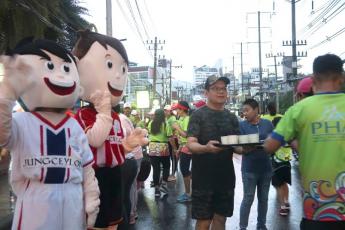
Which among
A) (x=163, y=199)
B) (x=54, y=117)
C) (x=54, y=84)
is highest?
(x=54, y=84)

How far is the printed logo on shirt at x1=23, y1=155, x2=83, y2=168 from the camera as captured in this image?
10.4 feet

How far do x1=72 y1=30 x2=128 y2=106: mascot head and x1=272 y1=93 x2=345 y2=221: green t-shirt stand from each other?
1.63 meters

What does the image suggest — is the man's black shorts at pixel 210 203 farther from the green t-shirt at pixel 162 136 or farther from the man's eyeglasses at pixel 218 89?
the green t-shirt at pixel 162 136

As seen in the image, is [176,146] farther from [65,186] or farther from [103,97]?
[65,186]

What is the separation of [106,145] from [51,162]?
36.8 inches

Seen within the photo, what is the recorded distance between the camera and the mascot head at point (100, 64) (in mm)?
4195

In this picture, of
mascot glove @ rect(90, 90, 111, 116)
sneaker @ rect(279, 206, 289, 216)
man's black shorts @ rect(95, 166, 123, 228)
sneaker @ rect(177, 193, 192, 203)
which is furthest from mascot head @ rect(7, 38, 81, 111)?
sneaker @ rect(177, 193, 192, 203)

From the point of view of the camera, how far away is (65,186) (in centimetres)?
328

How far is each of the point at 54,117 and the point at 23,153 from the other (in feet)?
1.21

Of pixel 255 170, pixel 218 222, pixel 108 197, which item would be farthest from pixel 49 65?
pixel 255 170

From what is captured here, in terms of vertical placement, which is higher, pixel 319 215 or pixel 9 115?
pixel 9 115

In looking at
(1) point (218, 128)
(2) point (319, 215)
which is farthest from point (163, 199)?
(2) point (319, 215)

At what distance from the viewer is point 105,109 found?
4.07 metres

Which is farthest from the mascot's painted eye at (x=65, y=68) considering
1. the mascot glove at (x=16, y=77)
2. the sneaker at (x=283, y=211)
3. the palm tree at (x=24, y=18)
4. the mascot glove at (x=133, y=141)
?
the palm tree at (x=24, y=18)
